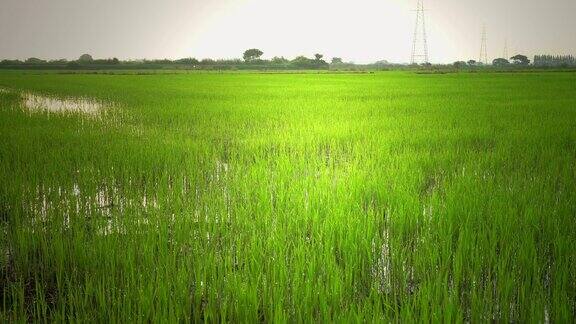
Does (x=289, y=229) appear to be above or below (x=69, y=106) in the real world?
below

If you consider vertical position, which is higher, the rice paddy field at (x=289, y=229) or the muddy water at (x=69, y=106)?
the muddy water at (x=69, y=106)

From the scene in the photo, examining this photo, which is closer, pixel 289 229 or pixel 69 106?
pixel 289 229

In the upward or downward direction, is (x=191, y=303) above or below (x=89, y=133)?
below

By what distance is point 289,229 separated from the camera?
2.76m

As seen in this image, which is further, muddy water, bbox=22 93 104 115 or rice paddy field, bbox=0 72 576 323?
muddy water, bbox=22 93 104 115

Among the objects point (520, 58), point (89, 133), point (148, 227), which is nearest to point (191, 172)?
point (148, 227)

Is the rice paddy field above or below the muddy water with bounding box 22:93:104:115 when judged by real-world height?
below

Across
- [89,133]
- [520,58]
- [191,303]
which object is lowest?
[191,303]

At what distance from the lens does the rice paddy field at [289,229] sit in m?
1.88

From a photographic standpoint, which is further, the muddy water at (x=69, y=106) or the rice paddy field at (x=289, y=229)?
the muddy water at (x=69, y=106)

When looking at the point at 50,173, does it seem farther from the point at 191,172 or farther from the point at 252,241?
the point at 252,241

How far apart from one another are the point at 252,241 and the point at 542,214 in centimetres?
189

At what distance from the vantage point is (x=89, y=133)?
6645 mm

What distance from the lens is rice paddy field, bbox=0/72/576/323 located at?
1.88 m
